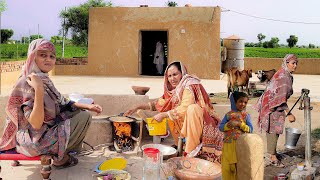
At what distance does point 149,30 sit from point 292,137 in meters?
10.5

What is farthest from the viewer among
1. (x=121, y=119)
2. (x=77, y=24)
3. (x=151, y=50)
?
(x=77, y=24)

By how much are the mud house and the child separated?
1070 cm

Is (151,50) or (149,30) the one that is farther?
(151,50)

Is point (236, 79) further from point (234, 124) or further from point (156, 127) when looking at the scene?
point (234, 124)

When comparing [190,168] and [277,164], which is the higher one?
[190,168]

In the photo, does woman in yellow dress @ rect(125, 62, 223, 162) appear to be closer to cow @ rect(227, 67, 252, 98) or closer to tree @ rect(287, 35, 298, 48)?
cow @ rect(227, 67, 252, 98)

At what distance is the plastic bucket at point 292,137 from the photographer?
470 cm

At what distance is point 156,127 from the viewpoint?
4.50m

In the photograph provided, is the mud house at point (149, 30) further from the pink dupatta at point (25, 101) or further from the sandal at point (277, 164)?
the pink dupatta at point (25, 101)

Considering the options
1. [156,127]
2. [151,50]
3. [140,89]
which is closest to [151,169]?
[156,127]

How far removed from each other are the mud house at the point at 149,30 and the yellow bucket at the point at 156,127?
990cm

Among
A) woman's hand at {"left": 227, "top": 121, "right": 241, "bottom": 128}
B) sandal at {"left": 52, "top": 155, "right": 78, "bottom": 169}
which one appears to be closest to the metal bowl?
sandal at {"left": 52, "top": 155, "right": 78, "bottom": 169}

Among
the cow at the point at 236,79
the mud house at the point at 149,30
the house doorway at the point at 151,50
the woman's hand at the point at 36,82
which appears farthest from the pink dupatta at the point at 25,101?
the house doorway at the point at 151,50

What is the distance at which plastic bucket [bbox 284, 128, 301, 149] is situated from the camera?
4699 mm
